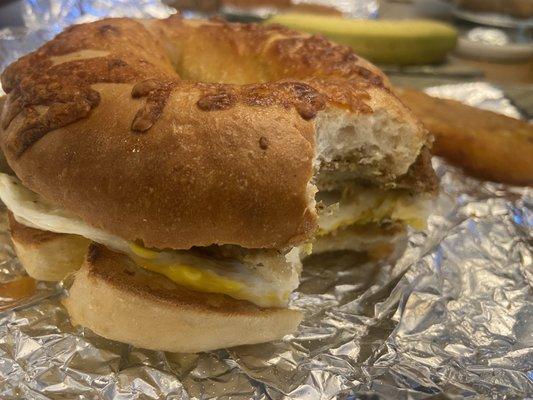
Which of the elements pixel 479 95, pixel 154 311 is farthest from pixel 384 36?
pixel 154 311

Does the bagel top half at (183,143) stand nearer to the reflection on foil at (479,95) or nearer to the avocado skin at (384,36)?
the reflection on foil at (479,95)

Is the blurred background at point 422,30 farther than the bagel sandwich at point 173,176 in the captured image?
Yes

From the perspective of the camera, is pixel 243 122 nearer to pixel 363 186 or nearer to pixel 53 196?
pixel 53 196

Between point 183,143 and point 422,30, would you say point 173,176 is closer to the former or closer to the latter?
point 183,143

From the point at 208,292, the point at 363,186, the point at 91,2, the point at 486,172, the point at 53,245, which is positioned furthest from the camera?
the point at 91,2

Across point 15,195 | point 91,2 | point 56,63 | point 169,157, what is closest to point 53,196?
point 15,195

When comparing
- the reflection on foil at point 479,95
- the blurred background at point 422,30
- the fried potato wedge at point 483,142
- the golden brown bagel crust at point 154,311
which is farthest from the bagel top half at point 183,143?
the blurred background at point 422,30

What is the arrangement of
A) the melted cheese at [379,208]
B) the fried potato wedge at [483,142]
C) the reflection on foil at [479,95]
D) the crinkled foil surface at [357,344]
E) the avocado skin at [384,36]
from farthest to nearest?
the avocado skin at [384,36] < the reflection on foil at [479,95] < the fried potato wedge at [483,142] < the melted cheese at [379,208] < the crinkled foil surface at [357,344]
